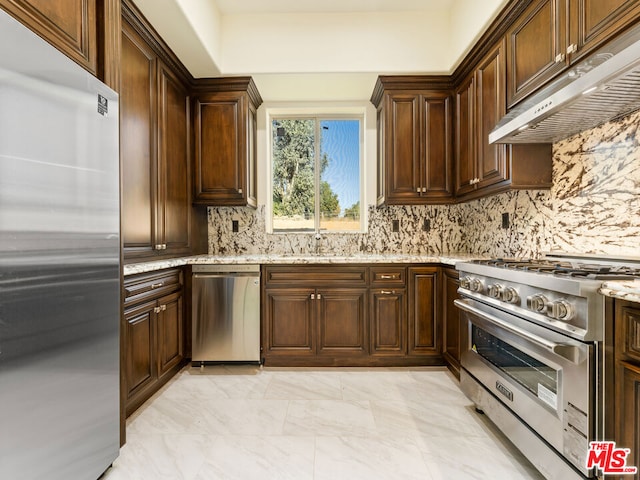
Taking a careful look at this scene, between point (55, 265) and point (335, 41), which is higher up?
point (335, 41)

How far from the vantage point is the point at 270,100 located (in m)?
3.59

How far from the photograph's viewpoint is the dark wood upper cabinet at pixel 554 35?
146cm

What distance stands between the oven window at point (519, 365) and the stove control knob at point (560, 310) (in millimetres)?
234

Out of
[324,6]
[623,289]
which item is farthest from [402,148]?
[623,289]

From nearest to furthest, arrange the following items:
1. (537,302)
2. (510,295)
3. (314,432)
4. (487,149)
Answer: (537,302) → (510,295) → (314,432) → (487,149)

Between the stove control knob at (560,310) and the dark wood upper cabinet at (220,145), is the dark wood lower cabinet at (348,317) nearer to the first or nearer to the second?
the dark wood upper cabinet at (220,145)

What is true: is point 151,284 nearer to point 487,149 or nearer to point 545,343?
point 545,343

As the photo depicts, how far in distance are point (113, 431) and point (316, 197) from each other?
269cm

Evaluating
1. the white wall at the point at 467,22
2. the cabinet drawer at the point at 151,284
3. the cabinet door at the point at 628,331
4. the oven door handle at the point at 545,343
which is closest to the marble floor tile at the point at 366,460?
the oven door handle at the point at 545,343

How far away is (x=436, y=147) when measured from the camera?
3.12m

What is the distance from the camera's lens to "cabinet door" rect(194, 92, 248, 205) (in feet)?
10.3

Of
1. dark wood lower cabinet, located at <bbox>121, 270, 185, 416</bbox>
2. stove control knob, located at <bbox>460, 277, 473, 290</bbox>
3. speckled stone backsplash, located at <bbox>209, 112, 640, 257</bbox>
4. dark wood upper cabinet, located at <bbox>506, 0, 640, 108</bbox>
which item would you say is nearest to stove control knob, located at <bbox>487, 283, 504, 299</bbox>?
stove control knob, located at <bbox>460, 277, 473, 290</bbox>

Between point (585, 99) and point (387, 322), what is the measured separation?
1.99 m

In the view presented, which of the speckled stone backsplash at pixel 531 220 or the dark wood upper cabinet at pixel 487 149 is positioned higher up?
the dark wood upper cabinet at pixel 487 149
